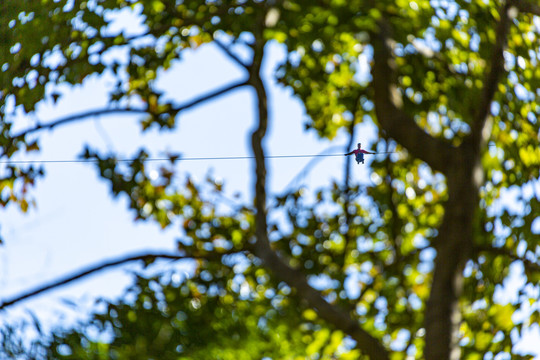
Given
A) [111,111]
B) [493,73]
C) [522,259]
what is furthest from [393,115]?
[111,111]

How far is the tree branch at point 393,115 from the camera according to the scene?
442cm

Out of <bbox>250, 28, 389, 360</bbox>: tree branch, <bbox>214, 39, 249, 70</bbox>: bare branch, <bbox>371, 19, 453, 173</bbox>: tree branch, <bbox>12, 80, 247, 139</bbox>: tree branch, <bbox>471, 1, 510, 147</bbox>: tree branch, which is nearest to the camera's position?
<bbox>250, 28, 389, 360</bbox>: tree branch

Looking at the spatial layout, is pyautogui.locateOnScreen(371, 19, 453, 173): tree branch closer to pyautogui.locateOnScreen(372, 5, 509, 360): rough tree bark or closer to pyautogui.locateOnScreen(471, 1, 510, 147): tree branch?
pyautogui.locateOnScreen(372, 5, 509, 360): rough tree bark

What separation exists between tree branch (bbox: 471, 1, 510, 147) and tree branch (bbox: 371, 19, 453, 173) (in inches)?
12.1

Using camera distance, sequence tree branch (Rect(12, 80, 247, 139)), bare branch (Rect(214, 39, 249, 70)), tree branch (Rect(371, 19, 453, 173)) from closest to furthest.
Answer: tree branch (Rect(371, 19, 453, 173)) → tree branch (Rect(12, 80, 247, 139)) → bare branch (Rect(214, 39, 249, 70))

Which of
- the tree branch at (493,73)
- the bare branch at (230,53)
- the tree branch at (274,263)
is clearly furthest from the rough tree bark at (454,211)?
the bare branch at (230,53)

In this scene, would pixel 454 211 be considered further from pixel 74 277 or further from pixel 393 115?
pixel 74 277

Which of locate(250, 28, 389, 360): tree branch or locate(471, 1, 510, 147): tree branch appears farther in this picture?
locate(471, 1, 510, 147): tree branch

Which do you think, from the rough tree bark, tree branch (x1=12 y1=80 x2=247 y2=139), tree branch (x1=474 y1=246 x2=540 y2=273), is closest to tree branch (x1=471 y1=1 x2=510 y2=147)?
the rough tree bark

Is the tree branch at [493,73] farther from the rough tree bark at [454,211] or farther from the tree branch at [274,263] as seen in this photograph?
the tree branch at [274,263]

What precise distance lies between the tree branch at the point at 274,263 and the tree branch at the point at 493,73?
1.37 metres

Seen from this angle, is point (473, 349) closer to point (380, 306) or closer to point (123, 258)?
point (380, 306)

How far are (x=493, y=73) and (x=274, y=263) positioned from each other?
5.61 ft

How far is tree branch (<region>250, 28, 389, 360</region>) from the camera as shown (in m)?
3.87
